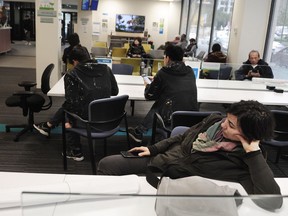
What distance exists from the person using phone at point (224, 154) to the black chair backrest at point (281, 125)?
1162 mm

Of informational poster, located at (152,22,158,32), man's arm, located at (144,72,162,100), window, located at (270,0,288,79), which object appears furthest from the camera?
informational poster, located at (152,22,158,32)

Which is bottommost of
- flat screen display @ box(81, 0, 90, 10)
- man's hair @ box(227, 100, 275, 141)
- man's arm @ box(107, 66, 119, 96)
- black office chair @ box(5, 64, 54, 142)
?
black office chair @ box(5, 64, 54, 142)

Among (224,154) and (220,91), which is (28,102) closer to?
(220,91)

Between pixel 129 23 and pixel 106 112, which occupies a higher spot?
pixel 129 23

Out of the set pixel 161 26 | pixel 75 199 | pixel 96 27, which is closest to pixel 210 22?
pixel 161 26

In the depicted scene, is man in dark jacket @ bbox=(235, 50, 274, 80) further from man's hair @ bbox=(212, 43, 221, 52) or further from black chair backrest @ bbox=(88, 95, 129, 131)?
black chair backrest @ bbox=(88, 95, 129, 131)

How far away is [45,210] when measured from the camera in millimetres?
1147

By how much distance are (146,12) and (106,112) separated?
12.3 m

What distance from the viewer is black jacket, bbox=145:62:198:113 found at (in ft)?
10.2

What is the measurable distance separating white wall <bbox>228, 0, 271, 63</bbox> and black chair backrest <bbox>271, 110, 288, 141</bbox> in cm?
378

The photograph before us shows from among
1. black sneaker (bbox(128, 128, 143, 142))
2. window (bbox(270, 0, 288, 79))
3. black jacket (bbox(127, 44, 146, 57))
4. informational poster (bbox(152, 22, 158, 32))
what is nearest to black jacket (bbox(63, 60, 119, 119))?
black sneaker (bbox(128, 128, 143, 142))

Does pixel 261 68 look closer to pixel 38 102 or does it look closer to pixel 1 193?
pixel 38 102

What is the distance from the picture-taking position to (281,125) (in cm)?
297

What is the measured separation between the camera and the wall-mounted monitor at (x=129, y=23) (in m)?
14.2
